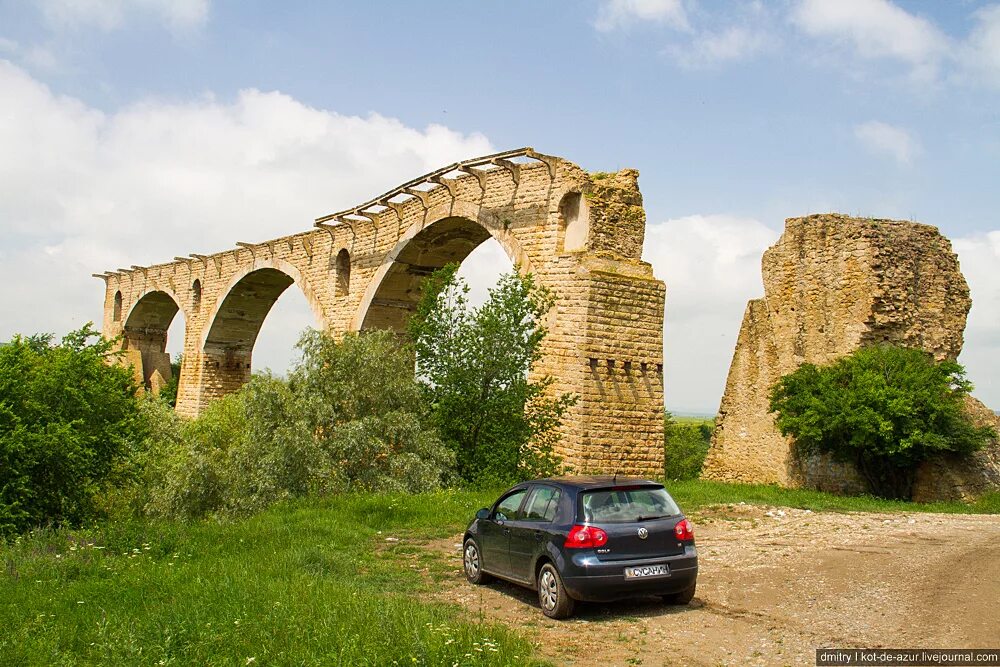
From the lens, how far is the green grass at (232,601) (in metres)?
4.68

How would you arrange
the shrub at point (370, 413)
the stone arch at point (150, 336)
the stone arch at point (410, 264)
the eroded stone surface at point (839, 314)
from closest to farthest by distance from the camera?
the shrub at point (370, 413), the eroded stone surface at point (839, 314), the stone arch at point (410, 264), the stone arch at point (150, 336)

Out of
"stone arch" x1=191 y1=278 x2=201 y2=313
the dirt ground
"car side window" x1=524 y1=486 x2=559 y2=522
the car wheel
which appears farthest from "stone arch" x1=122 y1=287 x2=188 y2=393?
the car wheel

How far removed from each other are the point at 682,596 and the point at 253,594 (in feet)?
9.90

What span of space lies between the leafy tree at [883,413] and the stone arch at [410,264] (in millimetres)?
7180

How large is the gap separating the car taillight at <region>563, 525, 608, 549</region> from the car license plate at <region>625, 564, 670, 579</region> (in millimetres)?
254

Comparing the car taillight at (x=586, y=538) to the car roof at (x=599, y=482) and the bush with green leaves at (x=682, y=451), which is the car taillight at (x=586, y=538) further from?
the bush with green leaves at (x=682, y=451)

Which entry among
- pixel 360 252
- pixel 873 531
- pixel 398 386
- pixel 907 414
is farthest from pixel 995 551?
pixel 360 252

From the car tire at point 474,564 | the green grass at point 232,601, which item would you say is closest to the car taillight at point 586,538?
the green grass at point 232,601

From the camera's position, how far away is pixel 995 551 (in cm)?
778

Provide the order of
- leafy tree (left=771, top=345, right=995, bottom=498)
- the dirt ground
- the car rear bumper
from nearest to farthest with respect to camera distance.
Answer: the dirt ground → the car rear bumper → leafy tree (left=771, top=345, right=995, bottom=498)

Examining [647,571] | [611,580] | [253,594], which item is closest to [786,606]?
[647,571]

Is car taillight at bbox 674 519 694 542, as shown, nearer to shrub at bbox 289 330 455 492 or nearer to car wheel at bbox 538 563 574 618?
car wheel at bbox 538 563 574 618

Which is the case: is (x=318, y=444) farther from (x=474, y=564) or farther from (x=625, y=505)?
(x=625, y=505)

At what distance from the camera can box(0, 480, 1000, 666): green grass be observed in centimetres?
471
